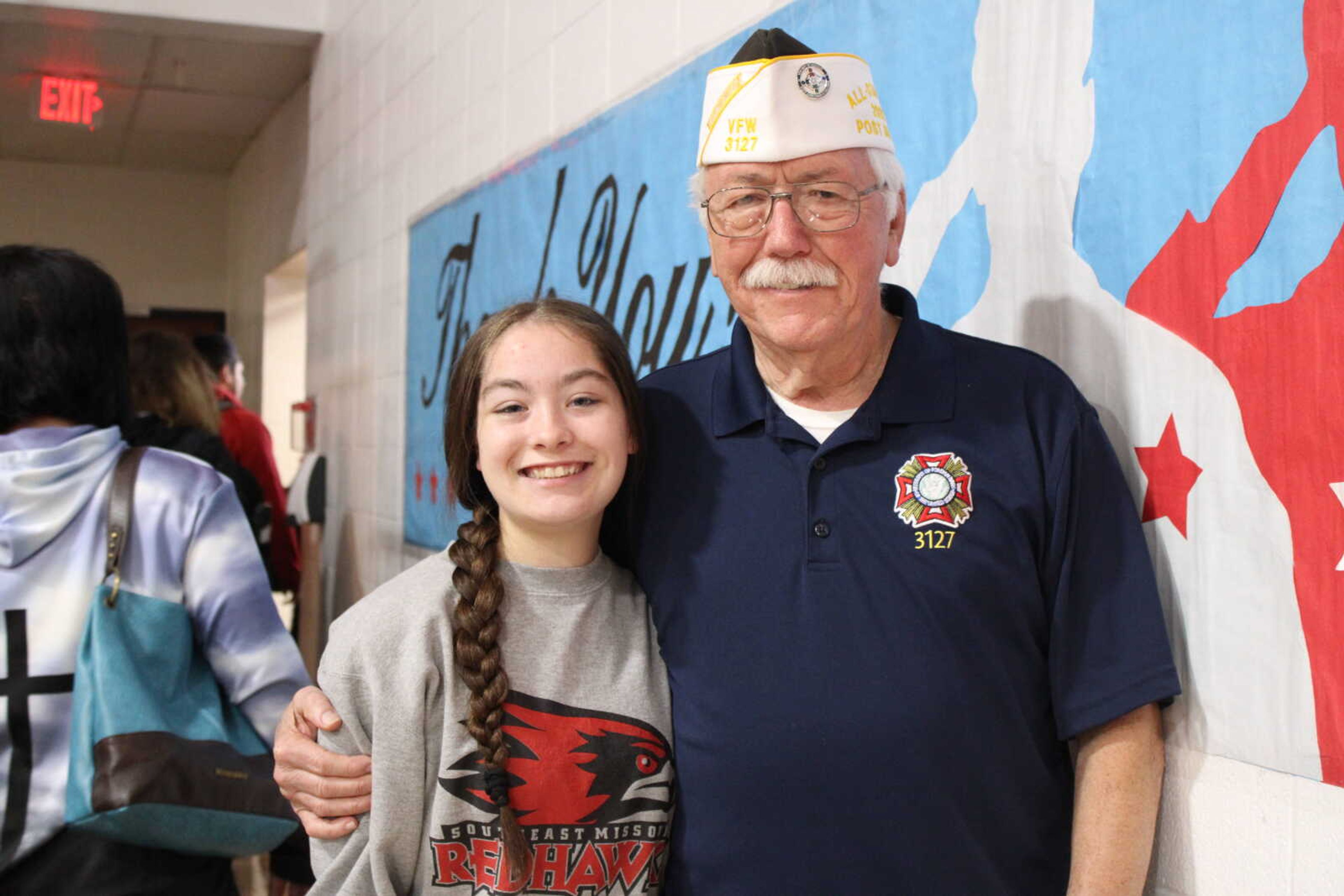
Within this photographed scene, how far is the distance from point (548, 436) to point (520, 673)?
0.24m

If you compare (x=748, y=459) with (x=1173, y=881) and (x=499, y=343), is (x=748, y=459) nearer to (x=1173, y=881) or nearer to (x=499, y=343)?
(x=499, y=343)

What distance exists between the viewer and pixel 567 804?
3.97 feet

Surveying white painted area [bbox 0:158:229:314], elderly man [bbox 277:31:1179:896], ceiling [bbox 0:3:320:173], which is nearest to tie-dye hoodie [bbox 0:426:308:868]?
elderly man [bbox 277:31:1179:896]

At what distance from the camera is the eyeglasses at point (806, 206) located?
1.27m

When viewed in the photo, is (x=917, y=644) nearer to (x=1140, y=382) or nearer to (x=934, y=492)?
(x=934, y=492)

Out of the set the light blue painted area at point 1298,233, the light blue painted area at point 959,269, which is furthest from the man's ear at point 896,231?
the light blue painted area at point 1298,233

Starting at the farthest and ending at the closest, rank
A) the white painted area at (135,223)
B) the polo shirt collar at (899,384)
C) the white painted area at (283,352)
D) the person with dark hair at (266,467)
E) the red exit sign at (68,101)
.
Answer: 1. the white painted area at (135,223)
2. the white painted area at (283,352)
3. the red exit sign at (68,101)
4. the person with dark hair at (266,467)
5. the polo shirt collar at (899,384)

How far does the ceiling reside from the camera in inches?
191

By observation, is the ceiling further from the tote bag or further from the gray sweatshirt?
the gray sweatshirt

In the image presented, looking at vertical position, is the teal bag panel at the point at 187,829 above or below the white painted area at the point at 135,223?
below

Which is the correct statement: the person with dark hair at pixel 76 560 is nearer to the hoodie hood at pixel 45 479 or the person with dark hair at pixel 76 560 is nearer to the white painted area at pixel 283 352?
the hoodie hood at pixel 45 479

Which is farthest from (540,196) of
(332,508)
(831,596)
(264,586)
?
(332,508)

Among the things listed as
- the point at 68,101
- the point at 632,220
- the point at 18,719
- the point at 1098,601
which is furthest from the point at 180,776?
the point at 68,101

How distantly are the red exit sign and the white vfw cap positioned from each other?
5.01 meters
